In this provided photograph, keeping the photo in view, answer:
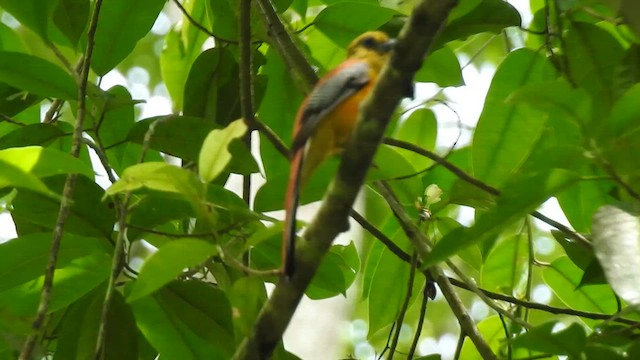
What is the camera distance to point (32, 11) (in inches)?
55.2

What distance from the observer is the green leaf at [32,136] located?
1.40 meters

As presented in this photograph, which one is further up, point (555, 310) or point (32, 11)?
point (32, 11)

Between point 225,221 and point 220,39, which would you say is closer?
point 225,221

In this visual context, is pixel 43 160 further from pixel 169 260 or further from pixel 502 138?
pixel 502 138

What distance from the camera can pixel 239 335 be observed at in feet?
3.34

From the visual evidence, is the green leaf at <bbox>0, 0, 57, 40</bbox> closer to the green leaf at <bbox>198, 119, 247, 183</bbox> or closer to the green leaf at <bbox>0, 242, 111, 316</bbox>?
the green leaf at <bbox>0, 242, 111, 316</bbox>

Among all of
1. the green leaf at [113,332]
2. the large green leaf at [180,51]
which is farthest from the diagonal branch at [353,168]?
the large green leaf at [180,51]

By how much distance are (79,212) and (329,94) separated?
452 millimetres

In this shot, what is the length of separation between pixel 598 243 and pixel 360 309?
2.73 meters

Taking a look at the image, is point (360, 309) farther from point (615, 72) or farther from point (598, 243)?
point (598, 243)

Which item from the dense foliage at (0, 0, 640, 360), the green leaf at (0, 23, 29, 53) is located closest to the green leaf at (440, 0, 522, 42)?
the dense foliage at (0, 0, 640, 360)

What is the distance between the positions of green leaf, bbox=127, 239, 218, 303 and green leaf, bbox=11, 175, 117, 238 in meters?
0.37

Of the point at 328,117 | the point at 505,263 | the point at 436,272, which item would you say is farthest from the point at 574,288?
the point at 328,117

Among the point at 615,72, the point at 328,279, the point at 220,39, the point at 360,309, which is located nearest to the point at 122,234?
the point at 328,279
